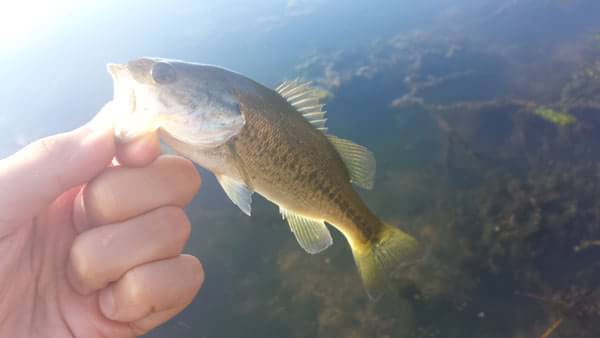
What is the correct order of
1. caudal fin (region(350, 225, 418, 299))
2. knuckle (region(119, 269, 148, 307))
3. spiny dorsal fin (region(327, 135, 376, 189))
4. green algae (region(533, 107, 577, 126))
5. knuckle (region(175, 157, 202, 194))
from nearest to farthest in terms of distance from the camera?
knuckle (region(119, 269, 148, 307)) → knuckle (region(175, 157, 202, 194)) → spiny dorsal fin (region(327, 135, 376, 189)) → caudal fin (region(350, 225, 418, 299)) → green algae (region(533, 107, 577, 126))

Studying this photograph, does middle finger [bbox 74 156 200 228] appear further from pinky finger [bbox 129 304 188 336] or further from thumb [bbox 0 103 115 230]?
pinky finger [bbox 129 304 188 336]

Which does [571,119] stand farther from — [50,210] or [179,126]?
[50,210]

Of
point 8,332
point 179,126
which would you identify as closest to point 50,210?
point 8,332

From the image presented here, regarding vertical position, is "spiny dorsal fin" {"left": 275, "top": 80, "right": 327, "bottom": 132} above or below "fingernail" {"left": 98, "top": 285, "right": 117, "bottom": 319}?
above

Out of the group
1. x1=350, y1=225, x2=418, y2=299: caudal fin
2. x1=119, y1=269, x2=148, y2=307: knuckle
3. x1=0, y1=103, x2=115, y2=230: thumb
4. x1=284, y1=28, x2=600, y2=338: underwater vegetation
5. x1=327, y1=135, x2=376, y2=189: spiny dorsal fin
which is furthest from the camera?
x1=284, y1=28, x2=600, y2=338: underwater vegetation

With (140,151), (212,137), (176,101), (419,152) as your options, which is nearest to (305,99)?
(212,137)

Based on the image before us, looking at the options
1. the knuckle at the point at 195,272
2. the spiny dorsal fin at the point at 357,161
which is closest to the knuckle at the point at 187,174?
the knuckle at the point at 195,272

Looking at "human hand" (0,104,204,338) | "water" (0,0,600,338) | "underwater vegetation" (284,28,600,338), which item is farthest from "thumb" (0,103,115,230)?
"underwater vegetation" (284,28,600,338)
